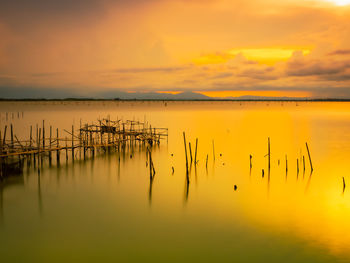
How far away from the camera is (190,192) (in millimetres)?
13188

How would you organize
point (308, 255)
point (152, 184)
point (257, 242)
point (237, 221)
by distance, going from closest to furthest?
point (308, 255) < point (257, 242) < point (237, 221) < point (152, 184)

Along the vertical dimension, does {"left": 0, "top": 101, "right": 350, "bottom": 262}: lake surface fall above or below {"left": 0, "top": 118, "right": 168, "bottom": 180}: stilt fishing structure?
below

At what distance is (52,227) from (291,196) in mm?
9516

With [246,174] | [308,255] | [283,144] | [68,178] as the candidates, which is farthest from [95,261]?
[283,144]

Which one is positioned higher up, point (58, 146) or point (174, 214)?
point (58, 146)

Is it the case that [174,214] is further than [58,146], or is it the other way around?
[58,146]

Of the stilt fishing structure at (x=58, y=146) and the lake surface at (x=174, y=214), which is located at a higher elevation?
the stilt fishing structure at (x=58, y=146)

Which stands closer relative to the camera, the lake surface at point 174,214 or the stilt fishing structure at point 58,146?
the lake surface at point 174,214

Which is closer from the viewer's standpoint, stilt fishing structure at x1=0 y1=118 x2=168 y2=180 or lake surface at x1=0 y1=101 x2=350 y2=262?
lake surface at x1=0 y1=101 x2=350 y2=262

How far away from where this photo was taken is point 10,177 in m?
13.8

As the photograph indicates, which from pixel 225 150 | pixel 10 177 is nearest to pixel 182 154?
pixel 225 150

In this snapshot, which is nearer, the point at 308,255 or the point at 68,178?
the point at 308,255

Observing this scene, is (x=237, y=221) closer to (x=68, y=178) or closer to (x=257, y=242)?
(x=257, y=242)

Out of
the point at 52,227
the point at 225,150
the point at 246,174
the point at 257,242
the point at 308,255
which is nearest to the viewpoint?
the point at 308,255
